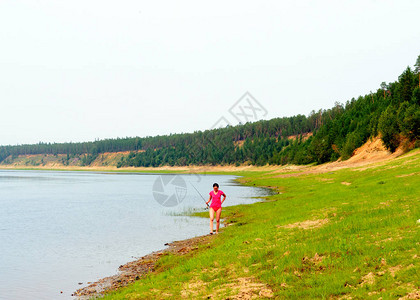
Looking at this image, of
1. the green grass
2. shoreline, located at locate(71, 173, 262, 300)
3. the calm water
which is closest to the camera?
the green grass

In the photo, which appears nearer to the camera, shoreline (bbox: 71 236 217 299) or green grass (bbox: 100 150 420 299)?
green grass (bbox: 100 150 420 299)

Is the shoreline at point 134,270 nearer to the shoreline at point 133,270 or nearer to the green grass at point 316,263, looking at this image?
the shoreline at point 133,270

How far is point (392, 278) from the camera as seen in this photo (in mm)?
10188

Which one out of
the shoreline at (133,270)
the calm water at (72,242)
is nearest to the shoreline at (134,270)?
the shoreline at (133,270)

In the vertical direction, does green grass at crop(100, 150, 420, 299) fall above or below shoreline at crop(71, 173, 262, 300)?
above

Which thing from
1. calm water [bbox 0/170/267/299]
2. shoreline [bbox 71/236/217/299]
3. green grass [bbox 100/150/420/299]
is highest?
green grass [bbox 100/150/420/299]

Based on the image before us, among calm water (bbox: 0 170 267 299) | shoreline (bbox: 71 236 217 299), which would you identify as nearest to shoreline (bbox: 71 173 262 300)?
shoreline (bbox: 71 236 217 299)

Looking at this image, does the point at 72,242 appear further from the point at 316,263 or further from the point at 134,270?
the point at 316,263

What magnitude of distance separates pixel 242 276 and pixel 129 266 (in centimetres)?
856

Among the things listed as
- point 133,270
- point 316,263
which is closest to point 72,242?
point 133,270

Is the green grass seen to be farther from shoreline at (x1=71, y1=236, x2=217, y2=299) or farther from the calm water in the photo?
the calm water

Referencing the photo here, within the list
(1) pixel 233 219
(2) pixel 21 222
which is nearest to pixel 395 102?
(1) pixel 233 219

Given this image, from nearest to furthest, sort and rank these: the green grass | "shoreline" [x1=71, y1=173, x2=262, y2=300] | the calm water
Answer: the green grass
"shoreline" [x1=71, y1=173, x2=262, y2=300]
the calm water

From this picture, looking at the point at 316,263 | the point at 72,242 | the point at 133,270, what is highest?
the point at 316,263
